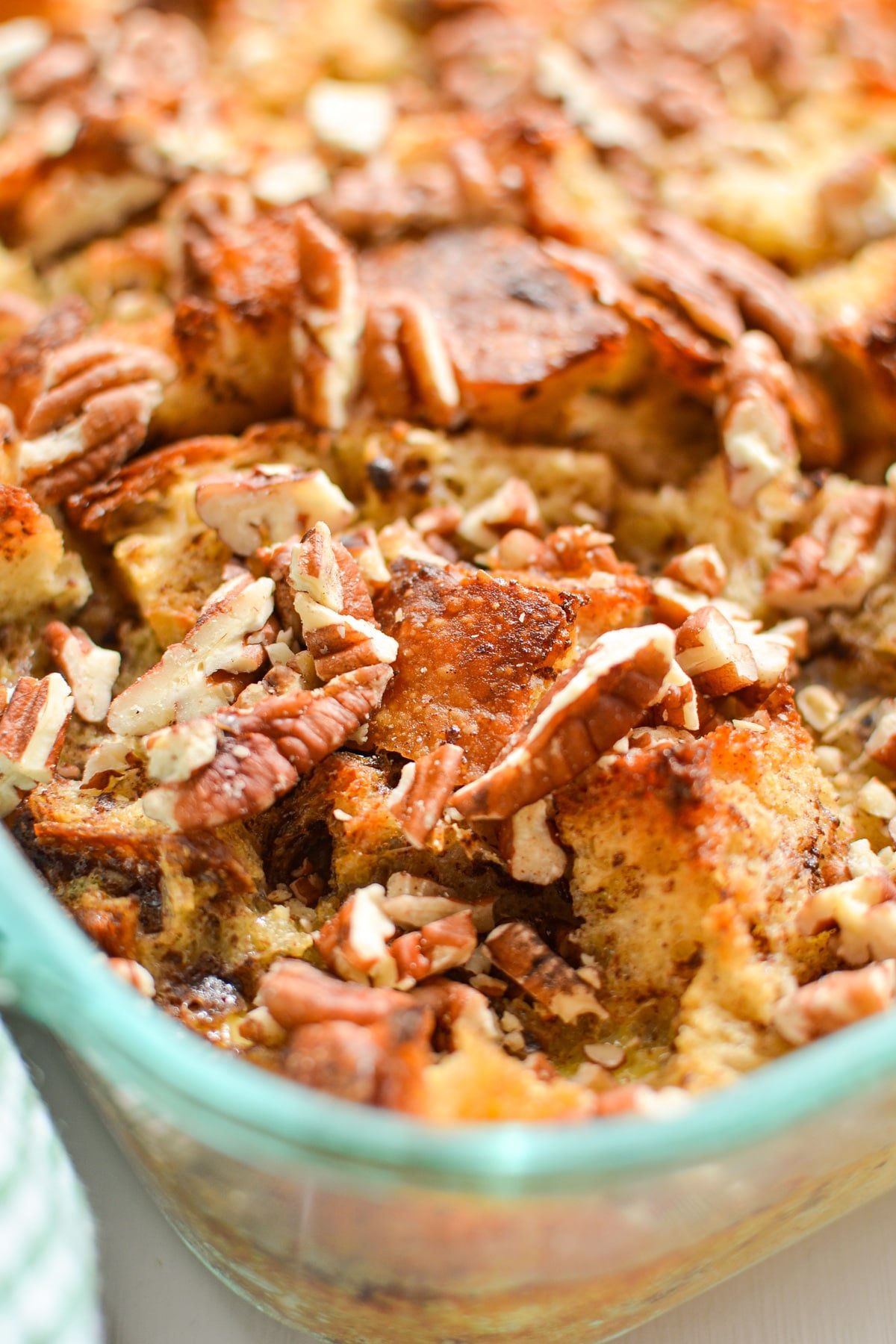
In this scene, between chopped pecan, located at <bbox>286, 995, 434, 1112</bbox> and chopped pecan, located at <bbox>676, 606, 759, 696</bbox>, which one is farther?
chopped pecan, located at <bbox>676, 606, 759, 696</bbox>

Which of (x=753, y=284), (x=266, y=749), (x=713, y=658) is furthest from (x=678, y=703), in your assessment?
(x=753, y=284)

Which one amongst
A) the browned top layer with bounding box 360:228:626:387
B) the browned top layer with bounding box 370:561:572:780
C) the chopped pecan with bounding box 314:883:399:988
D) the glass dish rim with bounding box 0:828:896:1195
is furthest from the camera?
the browned top layer with bounding box 360:228:626:387

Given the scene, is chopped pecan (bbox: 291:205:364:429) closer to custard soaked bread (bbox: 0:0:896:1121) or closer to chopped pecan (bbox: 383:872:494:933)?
custard soaked bread (bbox: 0:0:896:1121)

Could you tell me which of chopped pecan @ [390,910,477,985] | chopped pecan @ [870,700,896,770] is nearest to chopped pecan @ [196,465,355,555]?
chopped pecan @ [390,910,477,985]

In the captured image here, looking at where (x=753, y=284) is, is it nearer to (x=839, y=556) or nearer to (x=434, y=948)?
(x=839, y=556)

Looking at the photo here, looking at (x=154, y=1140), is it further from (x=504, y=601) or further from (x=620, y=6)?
(x=620, y=6)
